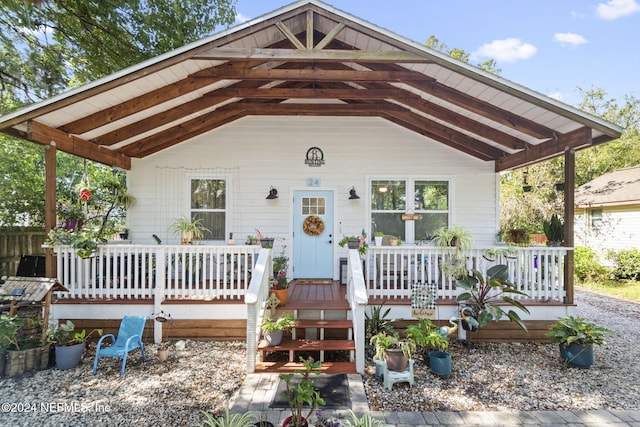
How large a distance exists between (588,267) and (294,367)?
11226 mm

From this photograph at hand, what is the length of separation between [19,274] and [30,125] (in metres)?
4.39

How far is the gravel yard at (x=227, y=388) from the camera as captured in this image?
306cm

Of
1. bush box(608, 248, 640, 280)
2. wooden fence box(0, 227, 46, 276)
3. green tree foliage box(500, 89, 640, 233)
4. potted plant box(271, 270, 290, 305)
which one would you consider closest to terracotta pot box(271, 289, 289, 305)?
potted plant box(271, 270, 290, 305)

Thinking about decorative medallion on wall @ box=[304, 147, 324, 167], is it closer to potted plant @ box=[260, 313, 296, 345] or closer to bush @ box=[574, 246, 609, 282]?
potted plant @ box=[260, 313, 296, 345]

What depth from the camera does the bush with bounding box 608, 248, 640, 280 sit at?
31.6ft

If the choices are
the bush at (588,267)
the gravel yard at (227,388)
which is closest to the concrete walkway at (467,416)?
the gravel yard at (227,388)

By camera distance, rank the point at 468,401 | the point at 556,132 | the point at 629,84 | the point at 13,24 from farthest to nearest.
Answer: the point at 629,84 < the point at 13,24 < the point at 556,132 < the point at 468,401

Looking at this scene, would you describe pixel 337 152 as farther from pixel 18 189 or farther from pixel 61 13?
pixel 18 189

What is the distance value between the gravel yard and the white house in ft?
2.01

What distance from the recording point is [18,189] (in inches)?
332

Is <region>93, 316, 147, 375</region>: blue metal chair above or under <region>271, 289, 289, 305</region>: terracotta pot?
under

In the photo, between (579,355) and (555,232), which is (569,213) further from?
(579,355)

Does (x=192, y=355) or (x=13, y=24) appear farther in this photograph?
(x=13, y=24)

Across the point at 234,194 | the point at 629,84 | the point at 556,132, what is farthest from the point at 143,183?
the point at 629,84
